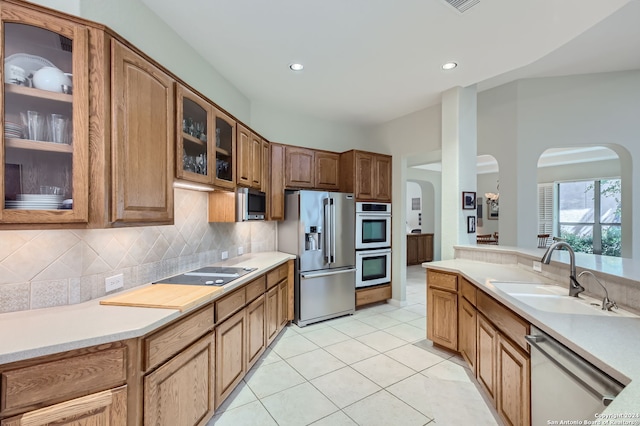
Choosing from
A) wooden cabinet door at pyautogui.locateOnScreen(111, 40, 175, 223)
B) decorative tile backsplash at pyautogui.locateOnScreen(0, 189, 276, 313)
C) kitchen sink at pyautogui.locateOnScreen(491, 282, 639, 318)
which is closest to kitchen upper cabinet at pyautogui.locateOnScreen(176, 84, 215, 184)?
wooden cabinet door at pyautogui.locateOnScreen(111, 40, 175, 223)

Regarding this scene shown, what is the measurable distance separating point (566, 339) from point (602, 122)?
14.8 feet

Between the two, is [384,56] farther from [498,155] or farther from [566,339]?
[498,155]

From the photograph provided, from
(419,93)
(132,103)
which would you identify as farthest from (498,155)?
(132,103)

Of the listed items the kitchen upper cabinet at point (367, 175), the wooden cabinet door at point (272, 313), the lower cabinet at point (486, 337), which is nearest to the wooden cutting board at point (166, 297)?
the wooden cabinet door at point (272, 313)

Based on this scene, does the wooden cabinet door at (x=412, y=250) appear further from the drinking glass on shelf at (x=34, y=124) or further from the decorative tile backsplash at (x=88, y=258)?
the drinking glass on shelf at (x=34, y=124)

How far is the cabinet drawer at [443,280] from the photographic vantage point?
276 cm

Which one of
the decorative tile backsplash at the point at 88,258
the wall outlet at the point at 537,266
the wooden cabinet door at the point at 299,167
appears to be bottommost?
the wall outlet at the point at 537,266

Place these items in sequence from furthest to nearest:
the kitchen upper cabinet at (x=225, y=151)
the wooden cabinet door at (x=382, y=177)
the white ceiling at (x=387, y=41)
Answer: the wooden cabinet door at (x=382, y=177), the kitchen upper cabinet at (x=225, y=151), the white ceiling at (x=387, y=41)

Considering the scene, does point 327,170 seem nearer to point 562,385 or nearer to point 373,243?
point 373,243

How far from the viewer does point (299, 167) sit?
3918mm

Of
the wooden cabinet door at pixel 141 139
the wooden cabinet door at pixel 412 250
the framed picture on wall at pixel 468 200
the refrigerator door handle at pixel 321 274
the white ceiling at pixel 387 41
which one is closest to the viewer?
the wooden cabinet door at pixel 141 139

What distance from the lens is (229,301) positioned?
2.05m

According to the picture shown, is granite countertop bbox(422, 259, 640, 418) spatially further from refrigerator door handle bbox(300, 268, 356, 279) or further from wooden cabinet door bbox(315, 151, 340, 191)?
wooden cabinet door bbox(315, 151, 340, 191)

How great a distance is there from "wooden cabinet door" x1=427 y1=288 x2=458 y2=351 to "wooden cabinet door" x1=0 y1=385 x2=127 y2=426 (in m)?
2.64
